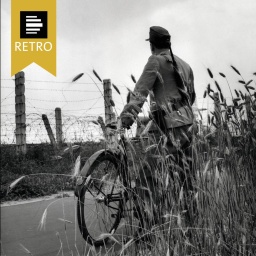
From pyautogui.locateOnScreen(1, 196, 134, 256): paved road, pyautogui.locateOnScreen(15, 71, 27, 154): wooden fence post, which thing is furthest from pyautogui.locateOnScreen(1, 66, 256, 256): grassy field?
pyautogui.locateOnScreen(15, 71, 27, 154): wooden fence post

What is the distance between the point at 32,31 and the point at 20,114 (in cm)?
772

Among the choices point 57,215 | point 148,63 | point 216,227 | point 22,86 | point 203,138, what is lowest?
point 57,215

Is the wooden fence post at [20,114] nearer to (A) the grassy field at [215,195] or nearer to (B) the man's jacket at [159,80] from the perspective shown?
(B) the man's jacket at [159,80]

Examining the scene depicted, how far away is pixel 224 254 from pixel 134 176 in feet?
2.06

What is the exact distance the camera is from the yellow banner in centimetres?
350

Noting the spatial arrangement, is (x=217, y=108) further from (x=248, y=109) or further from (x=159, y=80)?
(x=159, y=80)

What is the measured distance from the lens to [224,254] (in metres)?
2.26

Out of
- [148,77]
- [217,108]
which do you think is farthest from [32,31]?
[217,108]

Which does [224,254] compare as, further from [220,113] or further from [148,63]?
[148,63]

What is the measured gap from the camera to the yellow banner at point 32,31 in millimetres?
3496

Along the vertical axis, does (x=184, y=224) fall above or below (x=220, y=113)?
below

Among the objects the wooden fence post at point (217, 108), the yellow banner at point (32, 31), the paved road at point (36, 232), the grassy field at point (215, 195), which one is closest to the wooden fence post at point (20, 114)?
the paved road at point (36, 232)

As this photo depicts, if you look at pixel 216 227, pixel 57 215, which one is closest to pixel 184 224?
pixel 216 227

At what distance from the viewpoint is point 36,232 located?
15.5 ft
